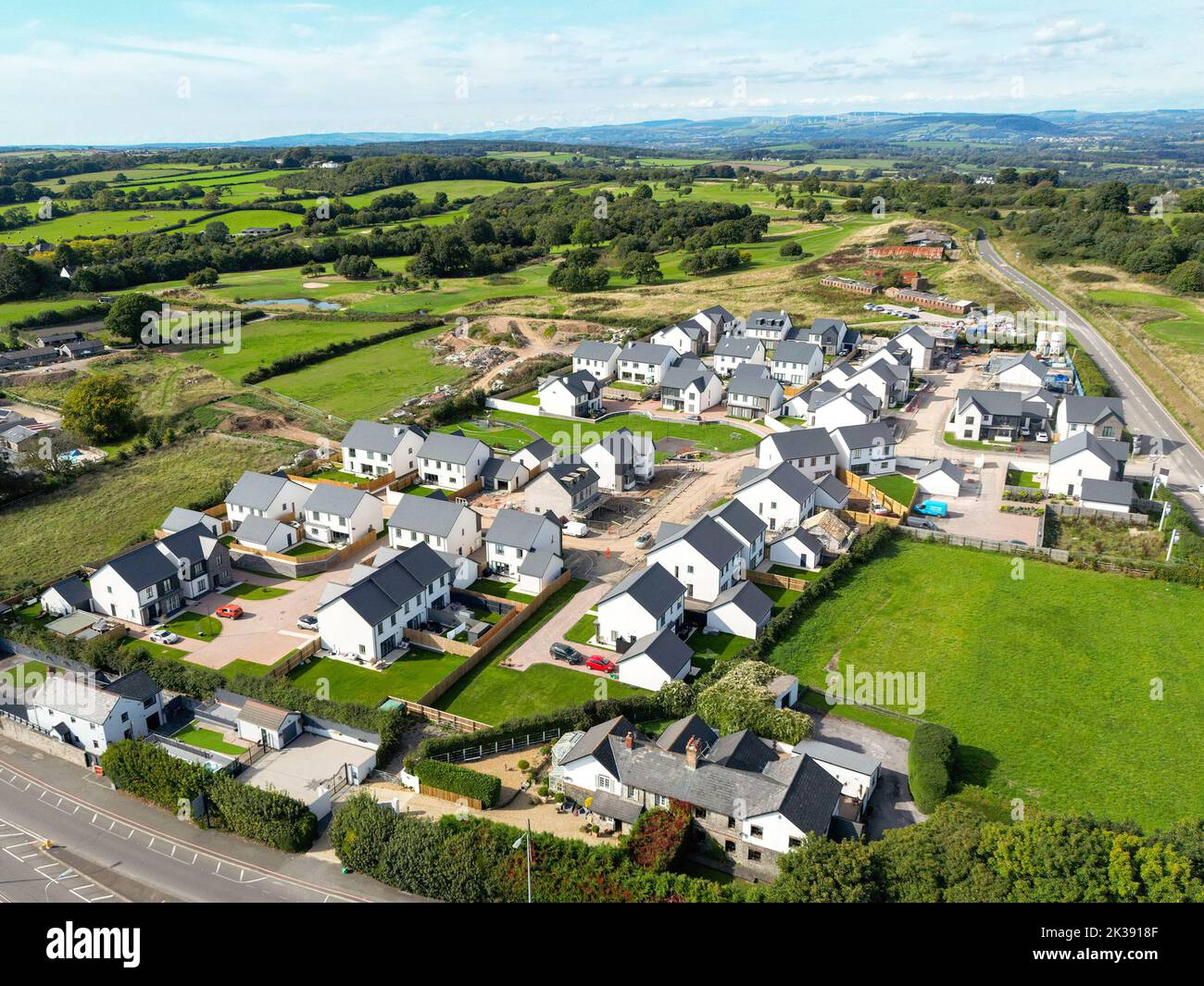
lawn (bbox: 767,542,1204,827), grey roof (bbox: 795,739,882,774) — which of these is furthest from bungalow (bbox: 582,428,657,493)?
grey roof (bbox: 795,739,882,774)

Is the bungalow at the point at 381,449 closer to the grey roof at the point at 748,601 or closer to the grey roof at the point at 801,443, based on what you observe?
the grey roof at the point at 801,443

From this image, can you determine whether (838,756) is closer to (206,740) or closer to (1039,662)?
(1039,662)

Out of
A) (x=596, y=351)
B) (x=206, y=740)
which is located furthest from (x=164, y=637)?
(x=596, y=351)

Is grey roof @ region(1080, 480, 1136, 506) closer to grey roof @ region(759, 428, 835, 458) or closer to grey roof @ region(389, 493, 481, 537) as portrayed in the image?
grey roof @ region(759, 428, 835, 458)

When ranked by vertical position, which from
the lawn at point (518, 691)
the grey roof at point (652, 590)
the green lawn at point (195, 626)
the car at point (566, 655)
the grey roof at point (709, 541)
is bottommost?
the lawn at point (518, 691)

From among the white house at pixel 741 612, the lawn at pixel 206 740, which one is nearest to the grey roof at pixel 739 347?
the white house at pixel 741 612
